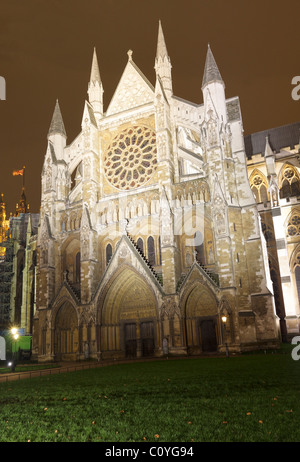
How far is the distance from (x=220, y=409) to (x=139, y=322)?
2132 cm

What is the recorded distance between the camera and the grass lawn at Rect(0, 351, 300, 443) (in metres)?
5.89

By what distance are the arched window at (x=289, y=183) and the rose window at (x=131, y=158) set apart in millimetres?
14640

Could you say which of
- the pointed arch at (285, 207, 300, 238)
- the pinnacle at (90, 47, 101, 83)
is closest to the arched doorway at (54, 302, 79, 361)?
the pointed arch at (285, 207, 300, 238)

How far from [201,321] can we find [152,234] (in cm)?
742

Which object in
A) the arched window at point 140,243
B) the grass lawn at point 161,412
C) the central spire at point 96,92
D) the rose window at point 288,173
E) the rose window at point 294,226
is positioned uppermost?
the central spire at point 96,92

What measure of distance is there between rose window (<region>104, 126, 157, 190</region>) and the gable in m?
2.72

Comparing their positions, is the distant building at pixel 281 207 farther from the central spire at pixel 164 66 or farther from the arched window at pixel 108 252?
the arched window at pixel 108 252

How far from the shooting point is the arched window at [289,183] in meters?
37.5

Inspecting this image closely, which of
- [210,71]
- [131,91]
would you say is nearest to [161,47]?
[131,91]

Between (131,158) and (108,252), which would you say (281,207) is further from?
(108,252)

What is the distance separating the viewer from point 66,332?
3006cm

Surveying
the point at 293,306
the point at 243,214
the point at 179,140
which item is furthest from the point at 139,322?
the point at 179,140

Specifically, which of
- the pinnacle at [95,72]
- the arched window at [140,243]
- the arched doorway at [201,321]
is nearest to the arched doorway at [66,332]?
the arched window at [140,243]
